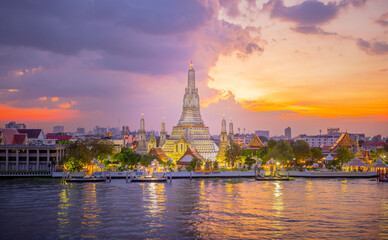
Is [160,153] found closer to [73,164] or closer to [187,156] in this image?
[187,156]

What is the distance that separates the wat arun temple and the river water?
34016 mm

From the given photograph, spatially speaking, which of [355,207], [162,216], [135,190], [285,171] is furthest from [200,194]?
[285,171]

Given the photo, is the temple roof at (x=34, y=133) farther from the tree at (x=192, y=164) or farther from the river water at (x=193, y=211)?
the river water at (x=193, y=211)

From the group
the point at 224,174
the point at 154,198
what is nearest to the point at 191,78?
the point at 224,174

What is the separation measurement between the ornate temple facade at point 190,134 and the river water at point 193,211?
33.9 meters

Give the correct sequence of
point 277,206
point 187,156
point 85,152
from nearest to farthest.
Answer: point 277,206
point 85,152
point 187,156

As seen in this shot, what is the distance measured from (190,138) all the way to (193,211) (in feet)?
199

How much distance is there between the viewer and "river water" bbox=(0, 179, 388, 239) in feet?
111

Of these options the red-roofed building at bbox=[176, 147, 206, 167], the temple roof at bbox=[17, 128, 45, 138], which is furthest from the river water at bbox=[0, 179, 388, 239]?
the temple roof at bbox=[17, 128, 45, 138]

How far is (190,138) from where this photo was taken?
10250 cm

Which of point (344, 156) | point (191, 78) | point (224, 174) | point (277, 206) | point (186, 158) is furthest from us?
point (191, 78)

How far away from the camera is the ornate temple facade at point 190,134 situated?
96.7m

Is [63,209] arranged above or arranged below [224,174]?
below

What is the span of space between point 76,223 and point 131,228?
538cm
